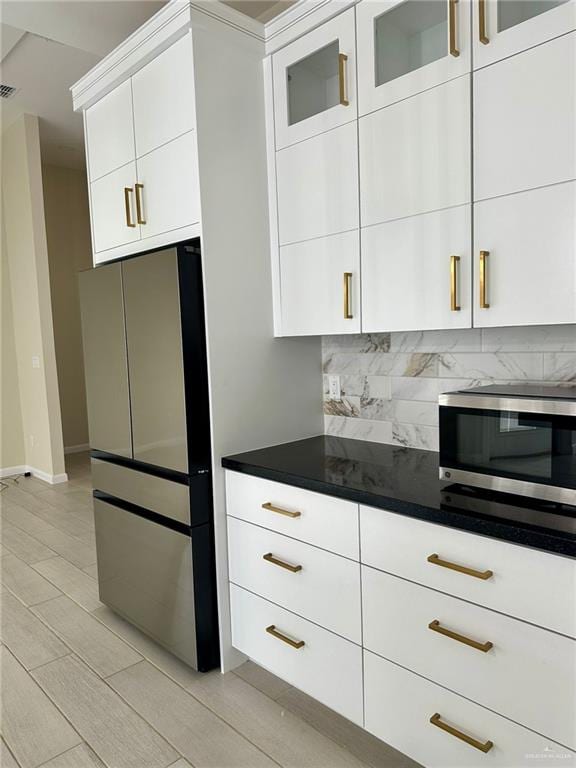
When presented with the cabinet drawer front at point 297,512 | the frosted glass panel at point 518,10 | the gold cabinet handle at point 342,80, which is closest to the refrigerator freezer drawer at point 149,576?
the cabinet drawer front at point 297,512

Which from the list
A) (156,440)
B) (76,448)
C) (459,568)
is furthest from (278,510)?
(76,448)

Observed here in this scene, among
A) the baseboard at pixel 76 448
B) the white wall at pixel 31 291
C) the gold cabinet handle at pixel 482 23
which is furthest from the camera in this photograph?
the baseboard at pixel 76 448

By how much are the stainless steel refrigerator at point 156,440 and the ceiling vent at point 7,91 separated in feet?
8.98

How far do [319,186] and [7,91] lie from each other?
3600 millimetres

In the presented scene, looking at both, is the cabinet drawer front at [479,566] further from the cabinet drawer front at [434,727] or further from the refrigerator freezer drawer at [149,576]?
the refrigerator freezer drawer at [149,576]

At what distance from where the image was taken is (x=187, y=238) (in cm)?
210

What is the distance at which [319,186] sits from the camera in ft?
6.75

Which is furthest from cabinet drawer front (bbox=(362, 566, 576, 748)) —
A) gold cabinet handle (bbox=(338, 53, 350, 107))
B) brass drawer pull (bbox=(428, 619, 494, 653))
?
gold cabinet handle (bbox=(338, 53, 350, 107))

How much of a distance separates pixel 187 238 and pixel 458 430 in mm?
1234

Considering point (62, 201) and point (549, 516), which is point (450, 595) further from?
point (62, 201)

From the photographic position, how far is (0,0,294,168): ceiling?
2.34m

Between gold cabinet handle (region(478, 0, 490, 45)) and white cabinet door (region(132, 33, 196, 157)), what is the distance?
1.00m

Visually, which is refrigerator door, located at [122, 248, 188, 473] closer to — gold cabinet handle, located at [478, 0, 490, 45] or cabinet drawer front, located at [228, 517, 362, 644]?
cabinet drawer front, located at [228, 517, 362, 644]

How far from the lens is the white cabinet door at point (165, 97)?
2014 mm
